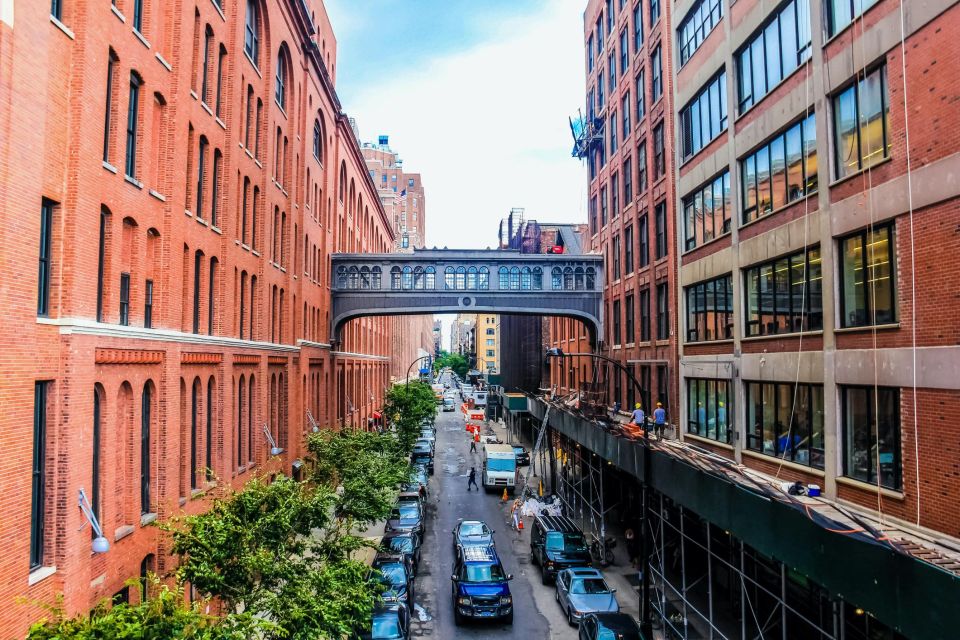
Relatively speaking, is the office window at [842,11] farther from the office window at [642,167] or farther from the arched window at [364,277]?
the arched window at [364,277]

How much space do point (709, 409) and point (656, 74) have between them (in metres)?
15.1

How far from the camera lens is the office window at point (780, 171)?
16250mm

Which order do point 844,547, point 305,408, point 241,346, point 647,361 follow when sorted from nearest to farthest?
point 844,547 → point 241,346 → point 647,361 → point 305,408

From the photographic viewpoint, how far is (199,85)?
20.8 metres

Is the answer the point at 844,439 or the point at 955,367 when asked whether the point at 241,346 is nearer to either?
the point at 844,439

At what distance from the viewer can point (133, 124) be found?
56.0 ft

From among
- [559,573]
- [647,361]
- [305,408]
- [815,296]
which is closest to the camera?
[815,296]

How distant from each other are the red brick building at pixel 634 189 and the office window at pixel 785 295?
5.94 metres

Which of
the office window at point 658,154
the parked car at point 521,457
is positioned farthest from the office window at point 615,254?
the parked car at point 521,457

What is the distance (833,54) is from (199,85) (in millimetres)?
17870

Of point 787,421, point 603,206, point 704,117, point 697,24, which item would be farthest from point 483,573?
point 603,206

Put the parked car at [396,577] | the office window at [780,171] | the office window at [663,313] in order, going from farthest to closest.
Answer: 1. the office window at [663,313]
2. the parked car at [396,577]
3. the office window at [780,171]

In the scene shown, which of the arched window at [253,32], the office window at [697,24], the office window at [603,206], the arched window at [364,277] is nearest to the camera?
the office window at [697,24]

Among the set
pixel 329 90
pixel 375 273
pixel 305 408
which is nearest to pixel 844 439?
pixel 305 408
